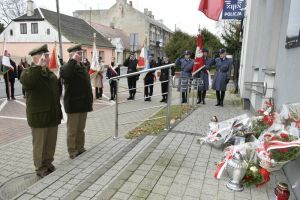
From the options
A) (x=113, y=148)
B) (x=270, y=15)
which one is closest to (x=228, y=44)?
(x=270, y=15)

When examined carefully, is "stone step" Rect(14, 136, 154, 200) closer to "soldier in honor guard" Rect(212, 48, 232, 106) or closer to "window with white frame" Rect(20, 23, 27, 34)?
"soldier in honor guard" Rect(212, 48, 232, 106)

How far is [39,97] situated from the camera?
4.11 m

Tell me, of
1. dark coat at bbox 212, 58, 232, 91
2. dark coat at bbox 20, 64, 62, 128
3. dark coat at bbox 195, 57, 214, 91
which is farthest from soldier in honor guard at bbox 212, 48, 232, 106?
dark coat at bbox 20, 64, 62, 128

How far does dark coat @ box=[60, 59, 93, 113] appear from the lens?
4680 mm

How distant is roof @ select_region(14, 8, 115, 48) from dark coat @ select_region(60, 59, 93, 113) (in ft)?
101

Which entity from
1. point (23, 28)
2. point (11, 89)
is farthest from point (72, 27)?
point (11, 89)

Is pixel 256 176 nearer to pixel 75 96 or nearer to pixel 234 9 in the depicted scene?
pixel 75 96

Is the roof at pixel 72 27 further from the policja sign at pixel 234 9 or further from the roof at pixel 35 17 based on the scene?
the policja sign at pixel 234 9

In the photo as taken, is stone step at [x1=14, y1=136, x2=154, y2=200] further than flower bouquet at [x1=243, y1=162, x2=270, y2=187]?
Yes

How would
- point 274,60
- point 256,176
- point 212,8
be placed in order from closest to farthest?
point 256,176, point 274,60, point 212,8

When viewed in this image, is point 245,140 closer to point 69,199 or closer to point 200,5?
point 69,199

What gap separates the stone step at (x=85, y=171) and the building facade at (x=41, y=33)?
29.7 m

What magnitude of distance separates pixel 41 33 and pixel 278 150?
119 ft

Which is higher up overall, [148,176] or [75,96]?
[75,96]
